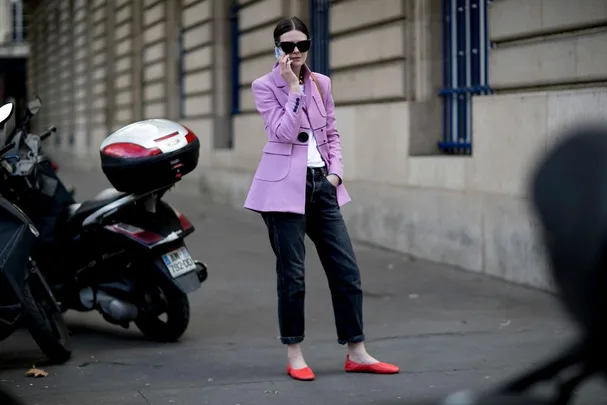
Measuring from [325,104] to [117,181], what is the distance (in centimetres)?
123

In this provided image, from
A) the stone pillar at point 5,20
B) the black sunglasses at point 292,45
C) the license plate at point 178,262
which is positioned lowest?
the license plate at point 178,262

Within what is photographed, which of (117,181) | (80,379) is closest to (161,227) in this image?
(117,181)

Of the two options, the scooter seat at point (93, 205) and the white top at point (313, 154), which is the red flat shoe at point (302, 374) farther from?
the scooter seat at point (93, 205)

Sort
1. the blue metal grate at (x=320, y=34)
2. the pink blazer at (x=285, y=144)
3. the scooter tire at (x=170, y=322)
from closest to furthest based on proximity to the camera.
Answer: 1. the pink blazer at (x=285, y=144)
2. the scooter tire at (x=170, y=322)
3. the blue metal grate at (x=320, y=34)

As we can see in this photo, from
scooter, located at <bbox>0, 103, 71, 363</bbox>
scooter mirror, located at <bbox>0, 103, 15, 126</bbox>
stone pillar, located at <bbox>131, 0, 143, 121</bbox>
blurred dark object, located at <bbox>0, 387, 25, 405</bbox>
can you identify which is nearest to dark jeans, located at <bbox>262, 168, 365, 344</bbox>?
scooter, located at <bbox>0, 103, 71, 363</bbox>

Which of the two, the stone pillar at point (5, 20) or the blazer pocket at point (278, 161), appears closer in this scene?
the blazer pocket at point (278, 161)

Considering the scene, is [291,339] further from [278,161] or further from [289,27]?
[289,27]

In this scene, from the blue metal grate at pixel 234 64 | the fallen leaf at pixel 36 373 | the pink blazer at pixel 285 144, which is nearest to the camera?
the pink blazer at pixel 285 144

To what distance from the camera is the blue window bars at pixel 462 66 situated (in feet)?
31.6

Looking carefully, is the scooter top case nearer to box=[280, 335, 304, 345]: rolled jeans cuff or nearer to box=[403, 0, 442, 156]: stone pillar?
box=[280, 335, 304, 345]: rolled jeans cuff

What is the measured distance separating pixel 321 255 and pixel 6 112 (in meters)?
1.56

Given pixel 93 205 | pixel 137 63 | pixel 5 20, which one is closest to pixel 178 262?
pixel 93 205

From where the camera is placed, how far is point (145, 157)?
5785 millimetres

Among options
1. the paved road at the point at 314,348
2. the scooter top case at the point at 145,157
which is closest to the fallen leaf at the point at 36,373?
the paved road at the point at 314,348
